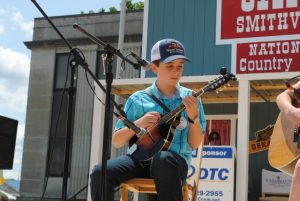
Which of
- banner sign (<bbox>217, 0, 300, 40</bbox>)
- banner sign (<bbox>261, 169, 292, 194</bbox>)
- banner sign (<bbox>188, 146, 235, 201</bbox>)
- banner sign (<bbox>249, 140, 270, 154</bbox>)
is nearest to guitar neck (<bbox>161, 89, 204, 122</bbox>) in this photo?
banner sign (<bbox>188, 146, 235, 201</bbox>)

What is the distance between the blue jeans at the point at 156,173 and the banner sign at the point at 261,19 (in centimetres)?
502

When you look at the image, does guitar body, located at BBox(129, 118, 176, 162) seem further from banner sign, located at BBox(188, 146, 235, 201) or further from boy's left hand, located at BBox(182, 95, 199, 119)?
banner sign, located at BBox(188, 146, 235, 201)

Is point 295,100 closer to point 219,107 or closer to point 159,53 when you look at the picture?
point 159,53

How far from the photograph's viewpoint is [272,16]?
8445mm

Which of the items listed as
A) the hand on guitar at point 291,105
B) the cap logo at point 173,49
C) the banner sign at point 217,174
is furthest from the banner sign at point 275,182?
the cap logo at point 173,49

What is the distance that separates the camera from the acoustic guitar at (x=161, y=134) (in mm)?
3889

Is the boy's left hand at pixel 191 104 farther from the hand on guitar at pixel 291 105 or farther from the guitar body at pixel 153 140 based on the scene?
the hand on guitar at pixel 291 105

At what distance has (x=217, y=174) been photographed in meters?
7.18

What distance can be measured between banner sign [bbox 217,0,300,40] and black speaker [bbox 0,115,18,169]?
421 cm

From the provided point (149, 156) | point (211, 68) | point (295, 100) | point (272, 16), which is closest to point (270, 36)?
point (272, 16)

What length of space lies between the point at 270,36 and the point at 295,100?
446 cm

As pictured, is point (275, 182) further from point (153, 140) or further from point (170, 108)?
point (153, 140)

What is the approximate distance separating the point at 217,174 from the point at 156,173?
361 cm

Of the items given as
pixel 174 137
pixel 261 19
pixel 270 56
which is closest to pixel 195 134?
pixel 174 137
